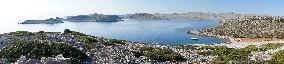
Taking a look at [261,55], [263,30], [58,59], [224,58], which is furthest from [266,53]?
[263,30]

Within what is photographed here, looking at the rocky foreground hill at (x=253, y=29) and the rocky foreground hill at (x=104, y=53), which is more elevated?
the rocky foreground hill at (x=104, y=53)

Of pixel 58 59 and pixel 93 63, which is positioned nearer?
pixel 58 59

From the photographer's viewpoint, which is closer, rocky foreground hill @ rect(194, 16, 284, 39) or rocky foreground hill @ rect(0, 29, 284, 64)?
rocky foreground hill @ rect(0, 29, 284, 64)

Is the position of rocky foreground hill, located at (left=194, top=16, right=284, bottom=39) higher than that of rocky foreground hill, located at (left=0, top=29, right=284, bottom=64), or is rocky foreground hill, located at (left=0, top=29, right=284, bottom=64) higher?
rocky foreground hill, located at (left=0, top=29, right=284, bottom=64)

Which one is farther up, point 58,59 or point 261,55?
point 58,59

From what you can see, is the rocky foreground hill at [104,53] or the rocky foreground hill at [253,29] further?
the rocky foreground hill at [253,29]

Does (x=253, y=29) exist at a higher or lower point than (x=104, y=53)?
lower

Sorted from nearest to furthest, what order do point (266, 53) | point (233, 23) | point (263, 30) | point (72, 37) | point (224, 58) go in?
point (224, 58) → point (266, 53) → point (72, 37) → point (263, 30) → point (233, 23)

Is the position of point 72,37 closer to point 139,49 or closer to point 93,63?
point 139,49

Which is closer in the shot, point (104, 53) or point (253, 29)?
point (104, 53)

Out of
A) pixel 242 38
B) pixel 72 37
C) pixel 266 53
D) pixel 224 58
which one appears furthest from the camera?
pixel 242 38
